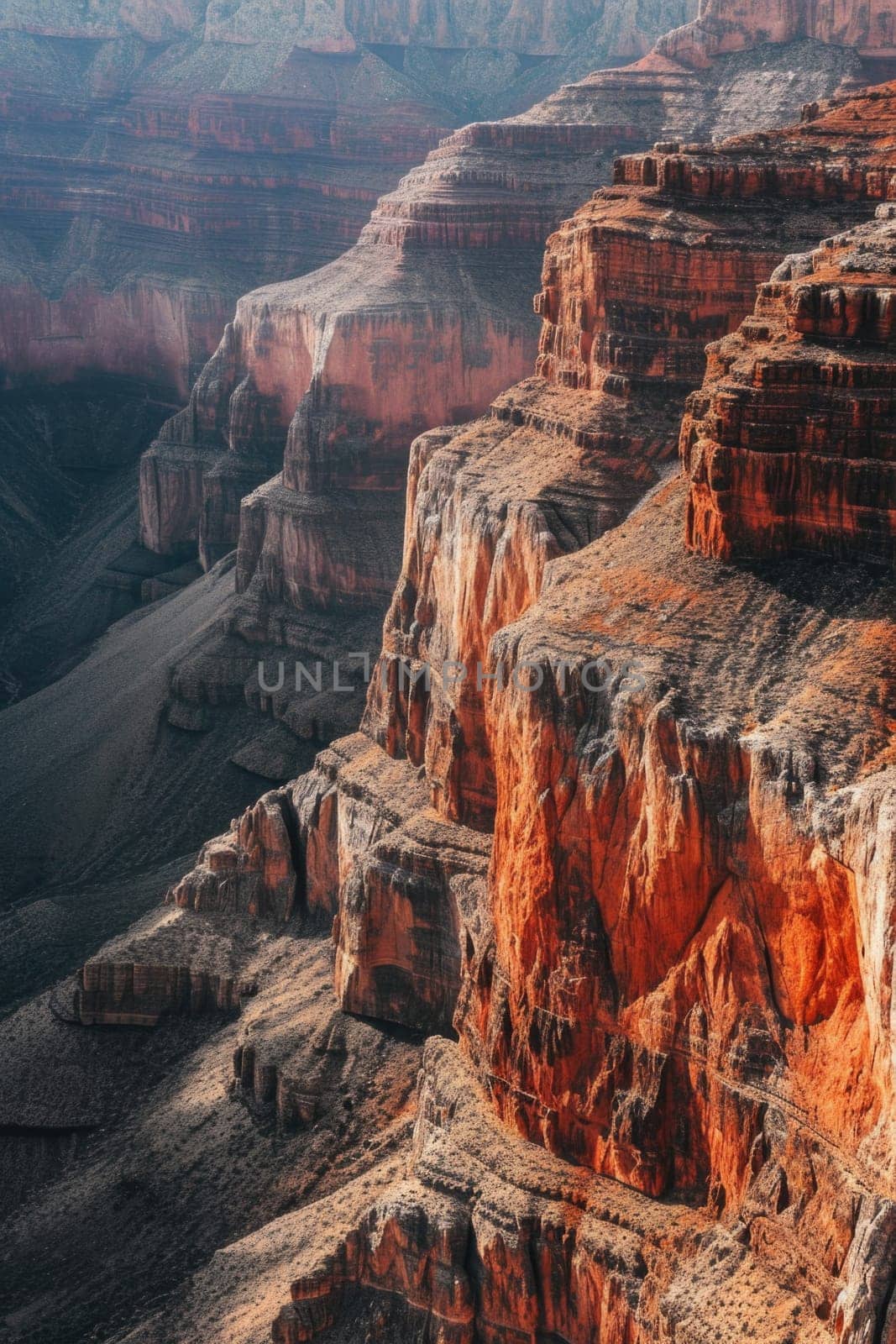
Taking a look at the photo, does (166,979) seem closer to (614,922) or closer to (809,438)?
(614,922)

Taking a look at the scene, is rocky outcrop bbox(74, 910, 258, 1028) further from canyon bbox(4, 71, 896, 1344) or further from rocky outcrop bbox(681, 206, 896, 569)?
rocky outcrop bbox(681, 206, 896, 569)

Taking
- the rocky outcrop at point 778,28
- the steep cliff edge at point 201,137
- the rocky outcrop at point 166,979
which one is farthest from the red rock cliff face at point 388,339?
the rocky outcrop at point 166,979

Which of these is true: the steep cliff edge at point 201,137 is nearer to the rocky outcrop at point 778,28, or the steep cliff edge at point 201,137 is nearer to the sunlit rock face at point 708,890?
the rocky outcrop at point 778,28

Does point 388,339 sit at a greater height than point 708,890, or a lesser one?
greater

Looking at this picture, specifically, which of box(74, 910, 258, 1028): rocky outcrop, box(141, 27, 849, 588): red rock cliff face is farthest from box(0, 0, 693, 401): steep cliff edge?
box(74, 910, 258, 1028): rocky outcrop

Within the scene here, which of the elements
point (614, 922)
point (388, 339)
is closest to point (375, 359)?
point (388, 339)

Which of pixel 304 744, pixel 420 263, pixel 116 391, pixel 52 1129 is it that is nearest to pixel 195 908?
pixel 52 1129

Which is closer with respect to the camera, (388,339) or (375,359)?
(388,339)
